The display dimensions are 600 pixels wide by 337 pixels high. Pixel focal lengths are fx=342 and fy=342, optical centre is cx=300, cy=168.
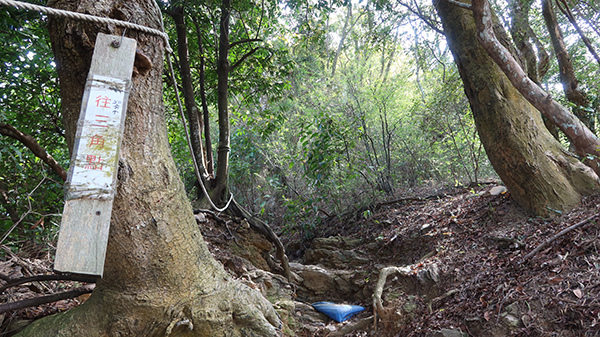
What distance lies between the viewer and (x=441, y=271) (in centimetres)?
356

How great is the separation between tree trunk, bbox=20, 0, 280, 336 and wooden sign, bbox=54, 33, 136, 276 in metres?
0.41

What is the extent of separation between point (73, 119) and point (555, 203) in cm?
433

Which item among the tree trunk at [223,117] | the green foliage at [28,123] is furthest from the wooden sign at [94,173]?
the tree trunk at [223,117]

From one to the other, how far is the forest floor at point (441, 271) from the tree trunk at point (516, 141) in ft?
0.73

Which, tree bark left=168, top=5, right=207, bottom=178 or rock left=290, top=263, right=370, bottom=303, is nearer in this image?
rock left=290, top=263, right=370, bottom=303

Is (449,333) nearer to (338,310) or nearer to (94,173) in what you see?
(338,310)

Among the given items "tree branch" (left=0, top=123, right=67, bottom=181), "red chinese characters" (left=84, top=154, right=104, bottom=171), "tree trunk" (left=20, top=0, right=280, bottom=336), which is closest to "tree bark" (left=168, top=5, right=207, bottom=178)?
"tree branch" (left=0, top=123, right=67, bottom=181)

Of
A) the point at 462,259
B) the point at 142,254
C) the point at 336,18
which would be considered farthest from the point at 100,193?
the point at 336,18

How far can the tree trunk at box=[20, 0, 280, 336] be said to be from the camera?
1.84 metres

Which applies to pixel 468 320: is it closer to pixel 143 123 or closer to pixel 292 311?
pixel 292 311

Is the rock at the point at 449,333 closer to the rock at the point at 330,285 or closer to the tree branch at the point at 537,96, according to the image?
the rock at the point at 330,285

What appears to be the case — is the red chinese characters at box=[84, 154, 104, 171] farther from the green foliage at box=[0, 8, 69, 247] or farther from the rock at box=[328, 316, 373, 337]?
the rock at box=[328, 316, 373, 337]

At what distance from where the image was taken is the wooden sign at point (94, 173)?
134 centimetres

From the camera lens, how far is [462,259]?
358cm
